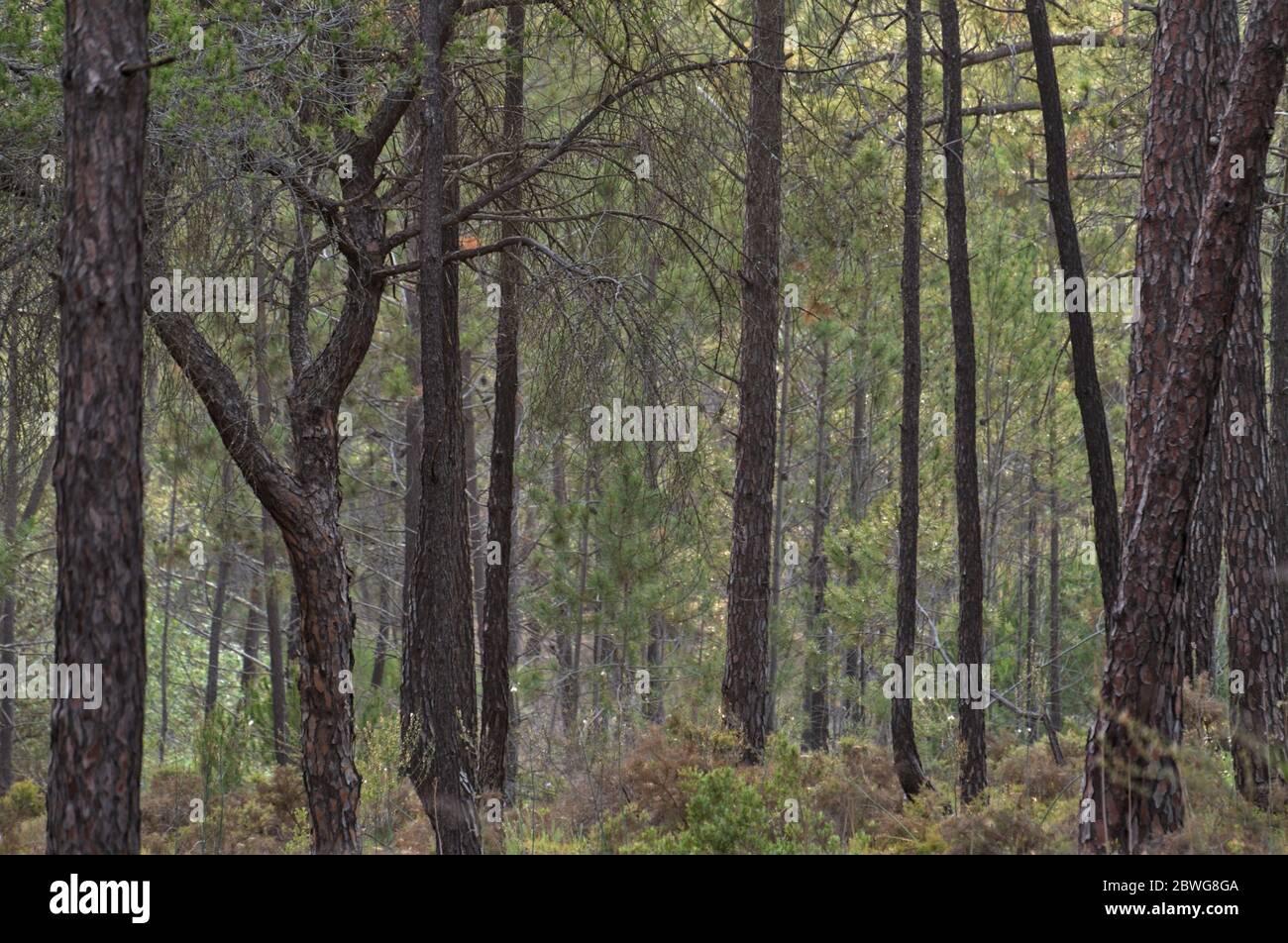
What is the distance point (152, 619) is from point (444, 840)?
26.0 meters

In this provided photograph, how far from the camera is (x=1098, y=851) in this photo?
20.1 feet

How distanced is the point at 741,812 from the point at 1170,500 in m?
2.95

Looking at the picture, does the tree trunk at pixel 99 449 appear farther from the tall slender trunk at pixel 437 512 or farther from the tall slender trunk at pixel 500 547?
the tall slender trunk at pixel 500 547

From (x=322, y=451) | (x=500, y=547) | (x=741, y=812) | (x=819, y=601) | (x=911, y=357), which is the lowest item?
(x=741, y=812)

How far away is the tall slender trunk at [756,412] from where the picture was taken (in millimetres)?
10938

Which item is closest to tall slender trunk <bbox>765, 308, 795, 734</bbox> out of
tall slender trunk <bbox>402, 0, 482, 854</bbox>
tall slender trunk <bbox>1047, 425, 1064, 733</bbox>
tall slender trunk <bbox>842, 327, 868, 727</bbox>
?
tall slender trunk <bbox>842, 327, 868, 727</bbox>

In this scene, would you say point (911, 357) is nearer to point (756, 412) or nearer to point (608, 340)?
point (756, 412)

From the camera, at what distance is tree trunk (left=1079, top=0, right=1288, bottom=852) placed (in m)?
6.07

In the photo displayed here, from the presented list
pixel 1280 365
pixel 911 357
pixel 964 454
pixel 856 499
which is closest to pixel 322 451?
pixel 911 357

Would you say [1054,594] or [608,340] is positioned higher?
[608,340]

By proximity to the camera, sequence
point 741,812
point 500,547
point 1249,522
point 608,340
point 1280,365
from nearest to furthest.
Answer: point 741,812 → point 608,340 → point 1249,522 → point 500,547 → point 1280,365

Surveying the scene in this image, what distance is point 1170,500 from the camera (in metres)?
6.18

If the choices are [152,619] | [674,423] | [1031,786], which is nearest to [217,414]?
[674,423]
